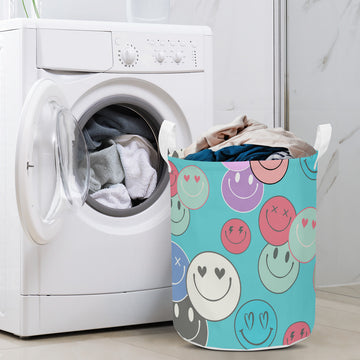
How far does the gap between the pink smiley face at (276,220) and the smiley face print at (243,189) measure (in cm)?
3

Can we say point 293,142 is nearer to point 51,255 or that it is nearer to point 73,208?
point 73,208

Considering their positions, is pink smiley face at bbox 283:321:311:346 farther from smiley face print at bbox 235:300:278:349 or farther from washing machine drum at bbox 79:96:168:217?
washing machine drum at bbox 79:96:168:217

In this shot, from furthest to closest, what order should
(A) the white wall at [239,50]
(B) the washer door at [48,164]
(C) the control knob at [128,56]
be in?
(A) the white wall at [239,50] < (C) the control knob at [128,56] < (B) the washer door at [48,164]

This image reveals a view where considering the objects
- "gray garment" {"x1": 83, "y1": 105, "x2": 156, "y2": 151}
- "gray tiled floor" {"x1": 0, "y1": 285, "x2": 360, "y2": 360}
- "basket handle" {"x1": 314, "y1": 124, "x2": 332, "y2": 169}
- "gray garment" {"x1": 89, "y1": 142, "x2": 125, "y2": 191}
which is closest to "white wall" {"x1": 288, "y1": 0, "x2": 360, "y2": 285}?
"gray tiled floor" {"x1": 0, "y1": 285, "x2": 360, "y2": 360}

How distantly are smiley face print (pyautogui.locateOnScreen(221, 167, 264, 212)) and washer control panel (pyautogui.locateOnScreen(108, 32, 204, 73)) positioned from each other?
456mm

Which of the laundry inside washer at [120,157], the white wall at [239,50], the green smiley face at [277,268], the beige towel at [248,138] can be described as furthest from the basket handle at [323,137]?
the white wall at [239,50]

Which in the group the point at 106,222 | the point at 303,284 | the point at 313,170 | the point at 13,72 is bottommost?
the point at 303,284

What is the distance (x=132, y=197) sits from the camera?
1.91 meters

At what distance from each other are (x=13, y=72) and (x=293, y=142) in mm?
784

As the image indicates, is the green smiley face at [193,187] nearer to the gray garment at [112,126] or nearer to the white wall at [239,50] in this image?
the gray garment at [112,126]

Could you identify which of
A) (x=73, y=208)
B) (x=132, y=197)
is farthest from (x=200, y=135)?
(x=73, y=208)

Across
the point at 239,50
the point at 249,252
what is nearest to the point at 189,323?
the point at 249,252

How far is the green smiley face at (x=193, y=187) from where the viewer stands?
1634mm

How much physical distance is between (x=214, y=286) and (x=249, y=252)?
0.41ft
